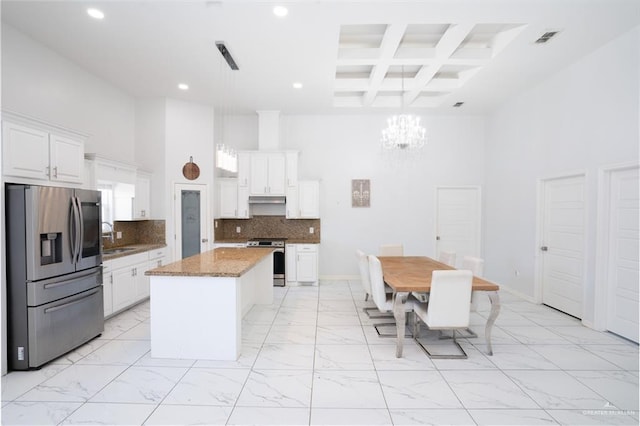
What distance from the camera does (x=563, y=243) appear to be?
4.21m

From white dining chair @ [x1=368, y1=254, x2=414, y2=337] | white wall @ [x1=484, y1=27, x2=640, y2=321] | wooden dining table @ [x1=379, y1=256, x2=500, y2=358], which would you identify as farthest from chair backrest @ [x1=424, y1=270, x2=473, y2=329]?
white wall @ [x1=484, y1=27, x2=640, y2=321]

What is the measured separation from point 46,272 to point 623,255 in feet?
19.3

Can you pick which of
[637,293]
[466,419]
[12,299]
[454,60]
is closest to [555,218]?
[637,293]

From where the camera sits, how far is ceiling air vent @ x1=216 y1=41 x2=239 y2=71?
347cm

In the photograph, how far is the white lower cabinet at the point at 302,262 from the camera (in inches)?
219

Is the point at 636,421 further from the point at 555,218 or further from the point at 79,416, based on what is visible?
the point at 79,416

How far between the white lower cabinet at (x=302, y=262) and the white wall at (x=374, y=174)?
559mm

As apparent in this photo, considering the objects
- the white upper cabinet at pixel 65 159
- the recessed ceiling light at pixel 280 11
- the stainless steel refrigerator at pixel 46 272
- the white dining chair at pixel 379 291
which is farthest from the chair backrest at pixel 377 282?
the white upper cabinet at pixel 65 159

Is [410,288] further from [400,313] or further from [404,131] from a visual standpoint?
[404,131]

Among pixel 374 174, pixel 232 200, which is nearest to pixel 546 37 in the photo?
pixel 374 174

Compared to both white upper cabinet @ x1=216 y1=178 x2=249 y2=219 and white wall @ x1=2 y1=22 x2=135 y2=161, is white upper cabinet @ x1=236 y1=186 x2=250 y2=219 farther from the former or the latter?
white wall @ x1=2 y1=22 x2=135 y2=161

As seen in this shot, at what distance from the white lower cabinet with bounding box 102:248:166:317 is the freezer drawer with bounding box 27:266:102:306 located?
39 centimetres

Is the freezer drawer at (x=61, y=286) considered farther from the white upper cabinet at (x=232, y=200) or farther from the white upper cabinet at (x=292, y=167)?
the white upper cabinet at (x=292, y=167)

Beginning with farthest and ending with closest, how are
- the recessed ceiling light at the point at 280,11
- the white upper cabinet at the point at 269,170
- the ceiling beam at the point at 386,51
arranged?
the white upper cabinet at the point at 269,170, the ceiling beam at the point at 386,51, the recessed ceiling light at the point at 280,11
